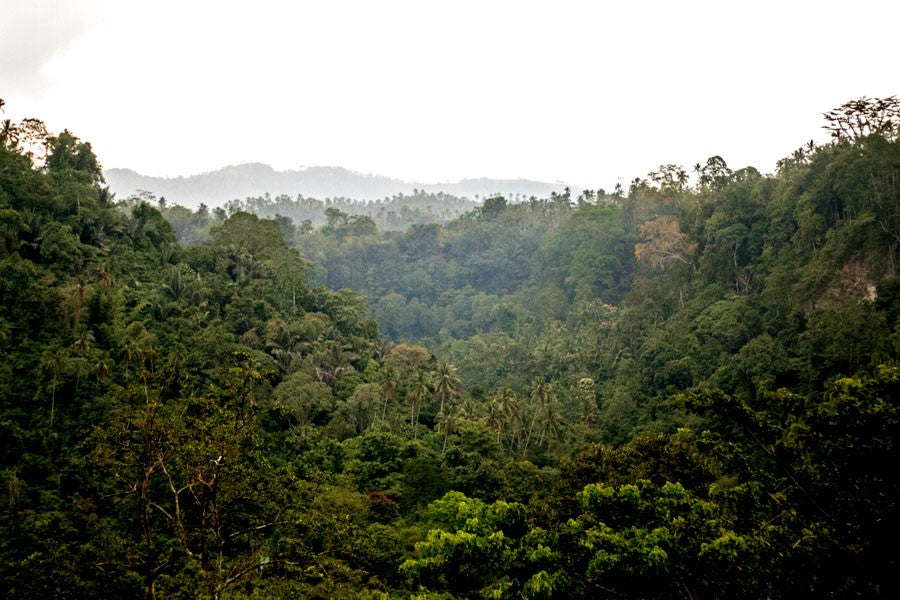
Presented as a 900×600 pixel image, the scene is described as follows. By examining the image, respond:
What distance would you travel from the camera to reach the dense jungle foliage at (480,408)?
1011 centimetres

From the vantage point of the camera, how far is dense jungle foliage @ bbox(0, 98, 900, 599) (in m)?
10.1

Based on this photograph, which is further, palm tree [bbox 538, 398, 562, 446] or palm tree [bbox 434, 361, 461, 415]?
palm tree [bbox 434, 361, 461, 415]

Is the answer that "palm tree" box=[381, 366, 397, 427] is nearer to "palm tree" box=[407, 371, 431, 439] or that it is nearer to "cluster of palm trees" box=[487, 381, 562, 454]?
"palm tree" box=[407, 371, 431, 439]

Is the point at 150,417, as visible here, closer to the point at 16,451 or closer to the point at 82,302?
the point at 16,451

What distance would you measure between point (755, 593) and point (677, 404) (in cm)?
304

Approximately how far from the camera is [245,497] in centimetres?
1146

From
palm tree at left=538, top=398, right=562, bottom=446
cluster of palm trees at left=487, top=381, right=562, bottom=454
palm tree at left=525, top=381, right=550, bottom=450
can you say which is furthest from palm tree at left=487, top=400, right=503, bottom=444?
palm tree at left=538, top=398, right=562, bottom=446

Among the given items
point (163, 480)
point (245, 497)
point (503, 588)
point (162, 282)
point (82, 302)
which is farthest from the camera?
point (162, 282)

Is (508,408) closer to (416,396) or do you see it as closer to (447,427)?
(447,427)

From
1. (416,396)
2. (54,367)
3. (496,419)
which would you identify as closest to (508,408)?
(496,419)

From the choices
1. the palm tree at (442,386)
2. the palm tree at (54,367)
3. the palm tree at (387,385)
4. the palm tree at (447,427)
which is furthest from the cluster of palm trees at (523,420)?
the palm tree at (54,367)

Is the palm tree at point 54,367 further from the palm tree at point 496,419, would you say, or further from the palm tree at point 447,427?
the palm tree at point 496,419

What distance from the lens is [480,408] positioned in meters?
41.3

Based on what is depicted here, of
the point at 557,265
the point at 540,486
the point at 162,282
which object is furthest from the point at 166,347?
the point at 557,265
